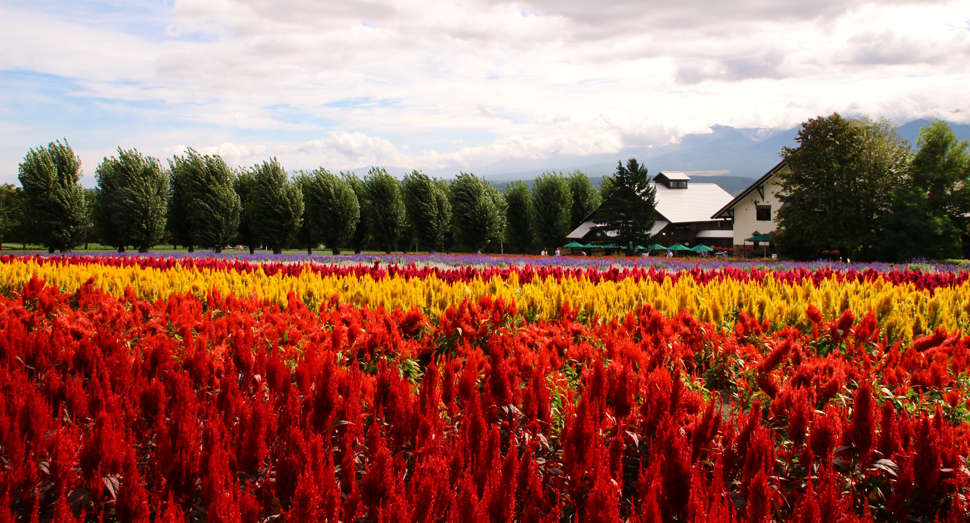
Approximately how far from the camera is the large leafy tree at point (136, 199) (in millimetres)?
40219

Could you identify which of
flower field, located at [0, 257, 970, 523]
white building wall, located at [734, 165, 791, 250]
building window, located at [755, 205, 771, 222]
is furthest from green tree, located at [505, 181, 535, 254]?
flower field, located at [0, 257, 970, 523]

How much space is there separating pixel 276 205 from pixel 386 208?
976cm

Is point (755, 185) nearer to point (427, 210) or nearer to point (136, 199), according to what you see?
point (427, 210)

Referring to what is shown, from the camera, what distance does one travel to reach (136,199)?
132 feet

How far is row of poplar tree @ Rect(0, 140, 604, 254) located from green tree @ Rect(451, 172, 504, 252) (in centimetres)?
9

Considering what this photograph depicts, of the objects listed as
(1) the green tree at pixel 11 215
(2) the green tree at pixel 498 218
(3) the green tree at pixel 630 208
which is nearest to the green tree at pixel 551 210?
(2) the green tree at pixel 498 218

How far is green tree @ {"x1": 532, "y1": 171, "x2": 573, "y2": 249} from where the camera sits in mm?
59344

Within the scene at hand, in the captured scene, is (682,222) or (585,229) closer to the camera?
(682,222)

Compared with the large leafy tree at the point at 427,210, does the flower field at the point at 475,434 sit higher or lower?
lower

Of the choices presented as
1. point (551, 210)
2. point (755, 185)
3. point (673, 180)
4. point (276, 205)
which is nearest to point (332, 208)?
point (276, 205)

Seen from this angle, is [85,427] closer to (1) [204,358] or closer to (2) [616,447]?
(1) [204,358]

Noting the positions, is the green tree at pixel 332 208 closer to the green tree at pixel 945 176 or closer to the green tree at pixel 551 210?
the green tree at pixel 551 210

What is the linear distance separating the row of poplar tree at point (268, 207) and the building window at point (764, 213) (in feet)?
60.8

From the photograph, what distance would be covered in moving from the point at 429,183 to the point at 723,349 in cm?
4665
